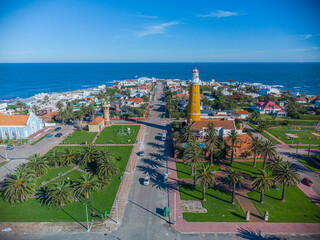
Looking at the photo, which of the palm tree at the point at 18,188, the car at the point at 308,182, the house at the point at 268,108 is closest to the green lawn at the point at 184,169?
the car at the point at 308,182

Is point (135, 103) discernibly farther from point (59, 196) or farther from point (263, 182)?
point (263, 182)

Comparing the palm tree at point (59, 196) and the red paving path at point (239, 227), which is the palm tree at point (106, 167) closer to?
the palm tree at point (59, 196)

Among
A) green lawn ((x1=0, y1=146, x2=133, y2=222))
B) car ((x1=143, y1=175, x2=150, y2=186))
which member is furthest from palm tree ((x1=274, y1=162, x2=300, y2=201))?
green lawn ((x1=0, y1=146, x2=133, y2=222))

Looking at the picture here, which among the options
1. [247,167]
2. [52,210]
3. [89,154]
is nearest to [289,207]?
[247,167]

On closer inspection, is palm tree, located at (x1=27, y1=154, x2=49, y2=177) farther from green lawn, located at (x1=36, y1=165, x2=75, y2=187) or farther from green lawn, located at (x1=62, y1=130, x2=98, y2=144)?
green lawn, located at (x1=62, y1=130, x2=98, y2=144)

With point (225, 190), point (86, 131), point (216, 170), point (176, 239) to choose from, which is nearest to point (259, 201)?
point (225, 190)
